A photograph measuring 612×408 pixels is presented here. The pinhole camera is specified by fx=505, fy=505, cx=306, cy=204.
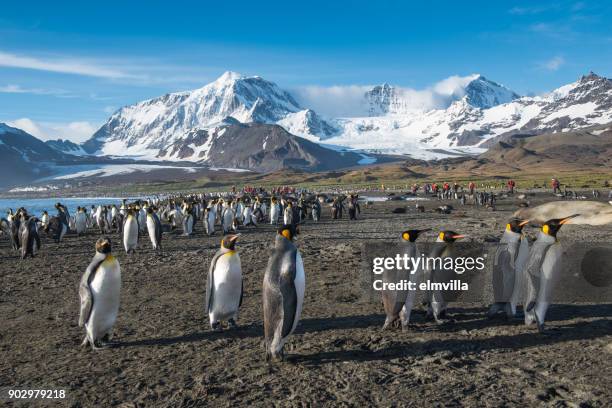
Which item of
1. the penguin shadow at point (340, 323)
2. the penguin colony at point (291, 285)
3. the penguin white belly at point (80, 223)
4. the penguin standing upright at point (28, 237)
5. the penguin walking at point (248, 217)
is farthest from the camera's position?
the penguin walking at point (248, 217)

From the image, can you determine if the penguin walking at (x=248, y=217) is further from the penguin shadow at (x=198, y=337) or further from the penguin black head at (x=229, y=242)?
the penguin shadow at (x=198, y=337)

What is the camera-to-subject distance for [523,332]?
5809 millimetres

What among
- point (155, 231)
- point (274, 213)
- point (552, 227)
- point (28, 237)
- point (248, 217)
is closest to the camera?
point (552, 227)

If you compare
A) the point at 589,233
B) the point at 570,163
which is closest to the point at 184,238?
the point at 589,233

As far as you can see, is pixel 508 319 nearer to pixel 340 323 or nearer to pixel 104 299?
pixel 340 323

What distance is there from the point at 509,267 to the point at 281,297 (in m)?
3.11

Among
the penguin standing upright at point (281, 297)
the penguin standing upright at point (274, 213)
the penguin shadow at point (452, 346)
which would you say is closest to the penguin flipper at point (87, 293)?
the penguin standing upright at point (281, 297)

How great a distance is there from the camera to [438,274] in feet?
20.7

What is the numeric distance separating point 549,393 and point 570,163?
125879mm

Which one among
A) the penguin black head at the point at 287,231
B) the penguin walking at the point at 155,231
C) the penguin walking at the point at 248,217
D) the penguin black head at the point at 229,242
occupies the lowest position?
the penguin walking at the point at 248,217

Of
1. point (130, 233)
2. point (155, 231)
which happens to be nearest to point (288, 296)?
point (130, 233)

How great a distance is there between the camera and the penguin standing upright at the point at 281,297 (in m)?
5.05

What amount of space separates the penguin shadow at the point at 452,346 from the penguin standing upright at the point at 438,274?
724 mm

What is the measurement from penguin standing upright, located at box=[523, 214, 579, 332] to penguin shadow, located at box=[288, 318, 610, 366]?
0.24 metres
